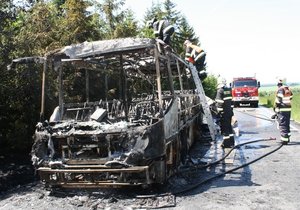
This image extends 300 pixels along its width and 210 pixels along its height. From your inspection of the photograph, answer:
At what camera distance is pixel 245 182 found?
679cm

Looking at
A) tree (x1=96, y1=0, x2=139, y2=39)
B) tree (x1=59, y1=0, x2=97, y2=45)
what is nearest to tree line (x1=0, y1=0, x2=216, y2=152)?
tree (x1=59, y1=0, x2=97, y2=45)

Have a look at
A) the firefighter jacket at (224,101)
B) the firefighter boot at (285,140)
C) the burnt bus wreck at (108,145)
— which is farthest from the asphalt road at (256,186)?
the firefighter jacket at (224,101)

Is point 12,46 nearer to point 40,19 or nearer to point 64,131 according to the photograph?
point 40,19

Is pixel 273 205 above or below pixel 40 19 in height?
below

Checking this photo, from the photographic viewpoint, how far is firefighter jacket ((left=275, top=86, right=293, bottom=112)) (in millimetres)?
10508

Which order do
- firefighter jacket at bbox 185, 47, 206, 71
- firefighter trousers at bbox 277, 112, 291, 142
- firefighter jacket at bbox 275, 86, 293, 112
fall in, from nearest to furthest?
1. firefighter trousers at bbox 277, 112, 291, 142
2. firefighter jacket at bbox 275, 86, 293, 112
3. firefighter jacket at bbox 185, 47, 206, 71

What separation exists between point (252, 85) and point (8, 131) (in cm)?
2124

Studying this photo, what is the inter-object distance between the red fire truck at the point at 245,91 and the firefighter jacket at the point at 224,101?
18.0 meters

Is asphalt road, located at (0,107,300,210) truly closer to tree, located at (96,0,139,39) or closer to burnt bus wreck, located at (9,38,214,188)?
burnt bus wreck, located at (9,38,214,188)

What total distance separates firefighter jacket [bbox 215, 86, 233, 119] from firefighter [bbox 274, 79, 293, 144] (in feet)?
5.05

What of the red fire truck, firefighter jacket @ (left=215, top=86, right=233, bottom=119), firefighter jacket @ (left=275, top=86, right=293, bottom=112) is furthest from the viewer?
the red fire truck

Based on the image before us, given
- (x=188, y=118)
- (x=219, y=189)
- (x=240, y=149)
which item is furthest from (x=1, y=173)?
(x=240, y=149)

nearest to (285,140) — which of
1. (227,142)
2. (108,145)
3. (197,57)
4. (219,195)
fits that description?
(227,142)

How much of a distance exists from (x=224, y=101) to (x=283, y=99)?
179 cm
